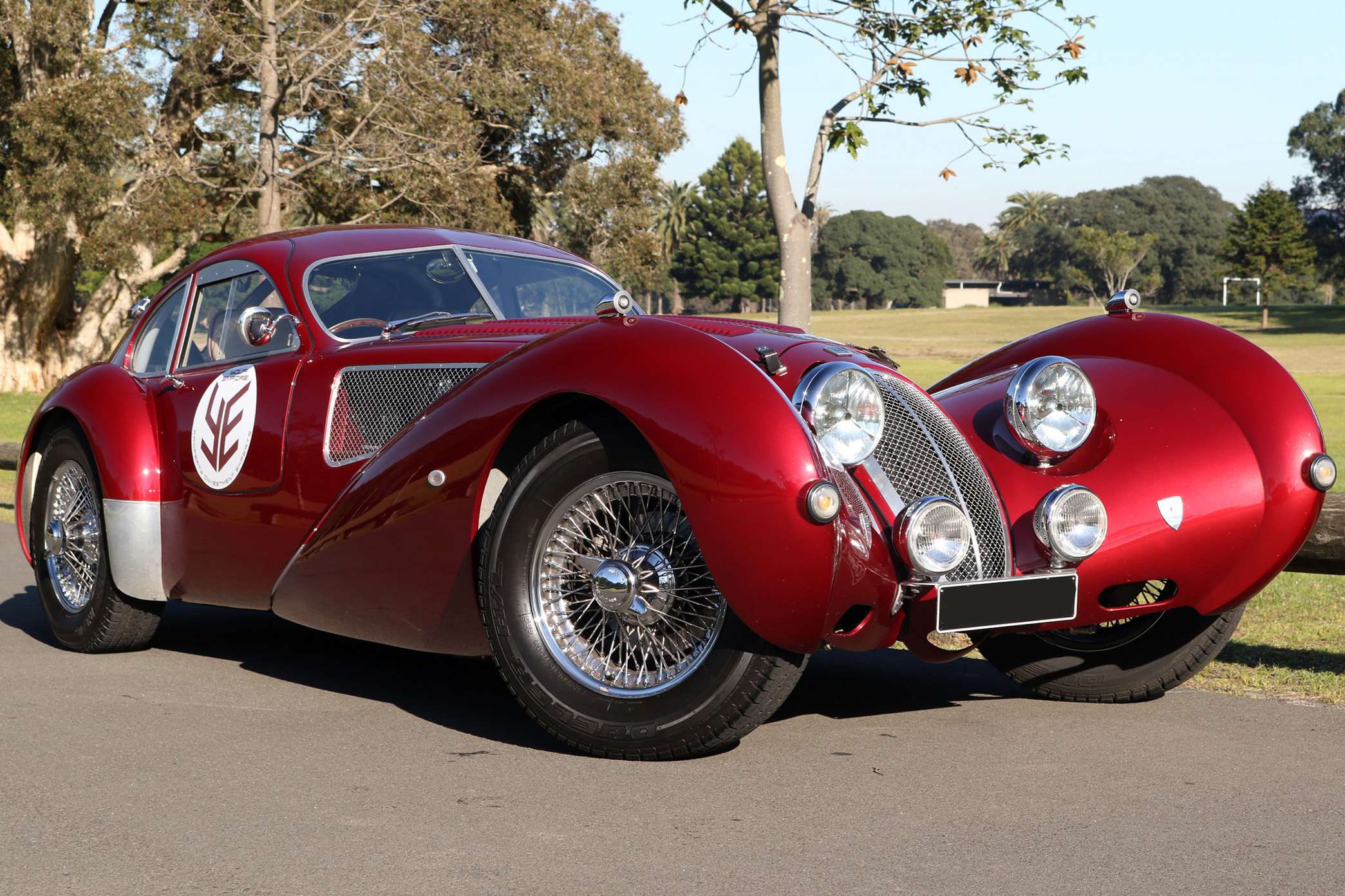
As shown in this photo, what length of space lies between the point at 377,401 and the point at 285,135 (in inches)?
648

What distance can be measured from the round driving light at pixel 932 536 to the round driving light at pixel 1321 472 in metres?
1.32

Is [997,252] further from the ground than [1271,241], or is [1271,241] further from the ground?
[997,252]

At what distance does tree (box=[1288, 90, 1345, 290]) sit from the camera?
70375mm

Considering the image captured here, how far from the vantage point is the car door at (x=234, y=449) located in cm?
477

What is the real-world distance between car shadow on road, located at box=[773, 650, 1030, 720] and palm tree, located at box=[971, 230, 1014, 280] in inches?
5002

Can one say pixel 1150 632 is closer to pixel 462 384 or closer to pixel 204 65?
pixel 462 384

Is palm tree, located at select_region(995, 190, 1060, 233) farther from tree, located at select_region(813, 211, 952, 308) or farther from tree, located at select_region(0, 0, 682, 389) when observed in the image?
tree, located at select_region(0, 0, 682, 389)

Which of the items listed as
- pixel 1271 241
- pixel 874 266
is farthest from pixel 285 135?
pixel 874 266

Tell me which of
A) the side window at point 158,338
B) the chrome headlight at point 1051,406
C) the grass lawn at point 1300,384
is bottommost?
the grass lawn at point 1300,384

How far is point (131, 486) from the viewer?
205 inches

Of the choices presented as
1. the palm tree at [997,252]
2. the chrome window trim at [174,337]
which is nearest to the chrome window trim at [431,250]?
the chrome window trim at [174,337]

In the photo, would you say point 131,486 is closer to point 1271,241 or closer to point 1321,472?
point 1321,472

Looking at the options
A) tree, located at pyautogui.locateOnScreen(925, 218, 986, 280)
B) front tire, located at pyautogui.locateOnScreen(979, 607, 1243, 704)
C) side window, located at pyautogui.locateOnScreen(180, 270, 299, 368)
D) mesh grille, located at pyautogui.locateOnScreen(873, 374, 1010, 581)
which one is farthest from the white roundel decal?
tree, located at pyautogui.locateOnScreen(925, 218, 986, 280)

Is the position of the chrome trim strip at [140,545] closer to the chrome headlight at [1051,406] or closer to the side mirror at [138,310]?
the side mirror at [138,310]
